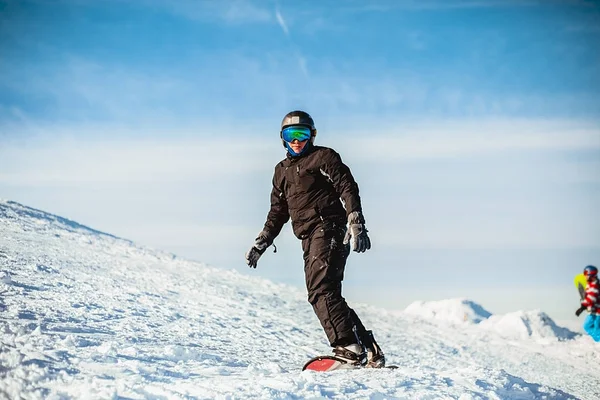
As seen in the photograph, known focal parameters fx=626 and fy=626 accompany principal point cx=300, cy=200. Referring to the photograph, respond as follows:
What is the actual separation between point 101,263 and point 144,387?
7.43 metres

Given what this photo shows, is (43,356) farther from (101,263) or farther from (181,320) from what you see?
(101,263)

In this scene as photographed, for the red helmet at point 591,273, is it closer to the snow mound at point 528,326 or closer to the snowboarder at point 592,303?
the snowboarder at point 592,303

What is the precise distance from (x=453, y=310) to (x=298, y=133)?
42.2 feet

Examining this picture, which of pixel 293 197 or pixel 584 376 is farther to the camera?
pixel 584 376

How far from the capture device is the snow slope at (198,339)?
4164mm

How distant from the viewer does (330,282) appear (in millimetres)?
5414

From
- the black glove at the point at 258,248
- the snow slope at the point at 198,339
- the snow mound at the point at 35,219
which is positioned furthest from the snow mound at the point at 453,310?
the black glove at the point at 258,248

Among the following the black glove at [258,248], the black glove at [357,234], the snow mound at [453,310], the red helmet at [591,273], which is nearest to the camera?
the black glove at [357,234]

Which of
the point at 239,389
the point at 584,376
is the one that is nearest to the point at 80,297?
the point at 239,389

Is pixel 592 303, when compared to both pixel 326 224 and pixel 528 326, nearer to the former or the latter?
pixel 528 326

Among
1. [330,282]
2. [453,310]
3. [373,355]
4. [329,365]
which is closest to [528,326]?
[453,310]

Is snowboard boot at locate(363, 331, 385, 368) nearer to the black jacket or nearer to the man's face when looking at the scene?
the black jacket

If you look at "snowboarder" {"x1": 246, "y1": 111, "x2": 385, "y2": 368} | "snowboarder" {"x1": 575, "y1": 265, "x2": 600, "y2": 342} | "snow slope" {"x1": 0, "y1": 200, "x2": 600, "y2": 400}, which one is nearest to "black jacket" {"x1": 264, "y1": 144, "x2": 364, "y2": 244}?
"snowboarder" {"x1": 246, "y1": 111, "x2": 385, "y2": 368}

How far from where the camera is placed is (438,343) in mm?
11461
